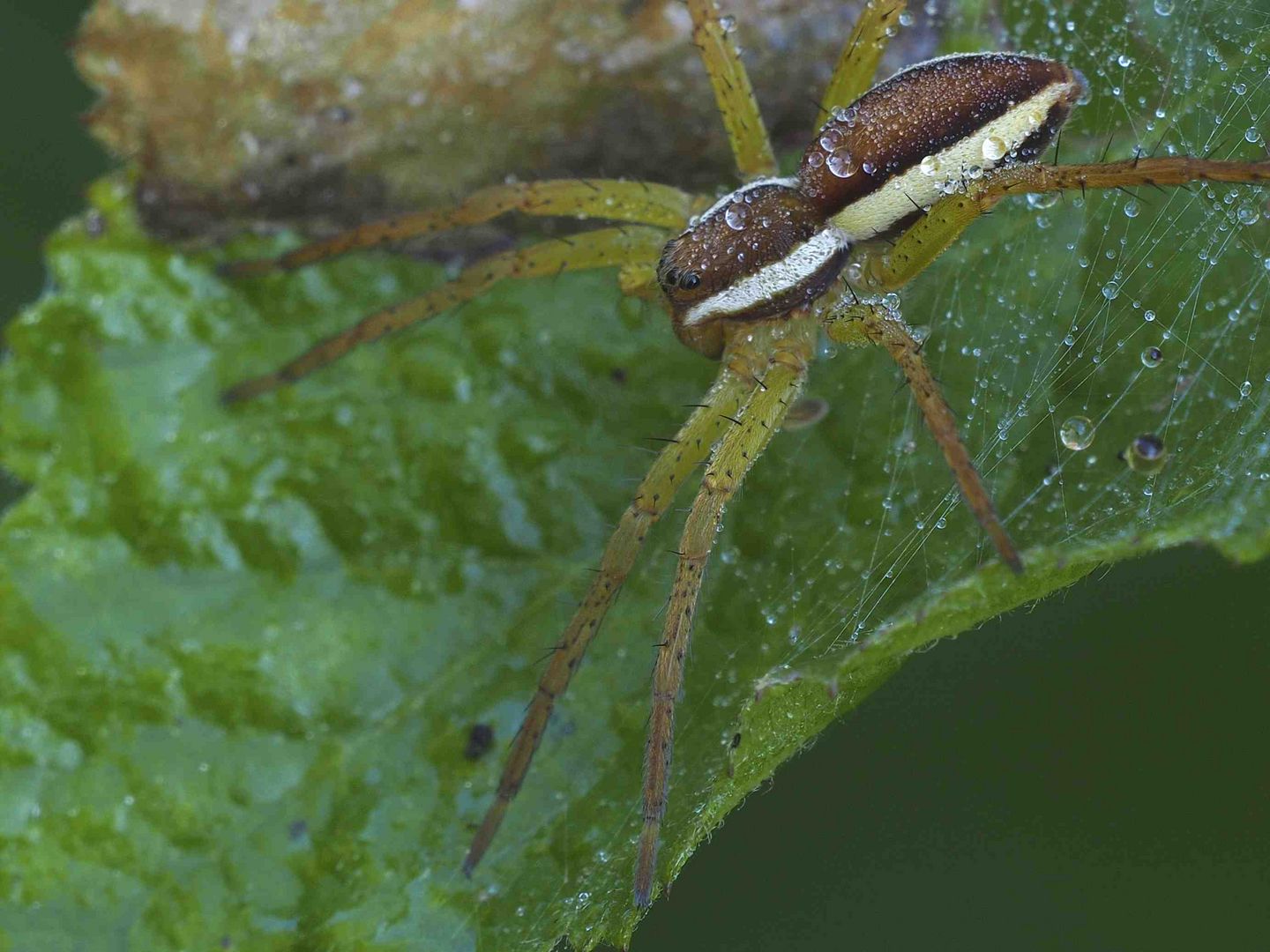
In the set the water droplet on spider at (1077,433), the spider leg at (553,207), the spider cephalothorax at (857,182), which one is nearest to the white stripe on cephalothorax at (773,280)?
the spider cephalothorax at (857,182)

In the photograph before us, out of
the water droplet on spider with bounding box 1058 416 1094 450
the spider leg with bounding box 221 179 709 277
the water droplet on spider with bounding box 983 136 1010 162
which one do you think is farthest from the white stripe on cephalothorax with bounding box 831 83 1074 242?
the water droplet on spider with bounding box 1058 416 1094 450

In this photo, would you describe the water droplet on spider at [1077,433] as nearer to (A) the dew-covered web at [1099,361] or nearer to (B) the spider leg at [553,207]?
(A) the dew-covered web at [1099,361]

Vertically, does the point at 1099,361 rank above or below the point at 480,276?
below

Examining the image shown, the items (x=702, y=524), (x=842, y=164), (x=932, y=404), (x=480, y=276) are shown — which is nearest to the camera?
(x=932, y=404)

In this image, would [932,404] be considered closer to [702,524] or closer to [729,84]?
[702,524]

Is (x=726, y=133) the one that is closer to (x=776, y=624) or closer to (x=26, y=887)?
(x=776, y=624)

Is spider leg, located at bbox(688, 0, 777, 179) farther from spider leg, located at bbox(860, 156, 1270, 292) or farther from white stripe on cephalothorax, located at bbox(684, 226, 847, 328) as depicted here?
spider leg, located at bbox(860, 156, 1270, 292)

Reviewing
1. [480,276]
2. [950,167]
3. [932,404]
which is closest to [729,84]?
[950,167]
